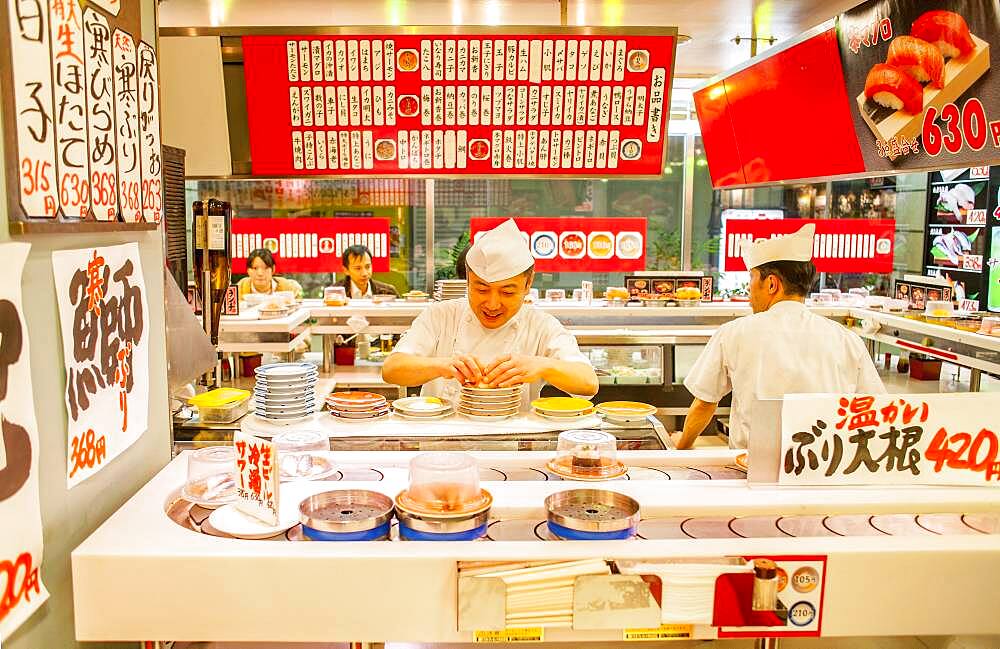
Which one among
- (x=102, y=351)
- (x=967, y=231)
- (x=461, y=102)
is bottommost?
(x=102, y=351)

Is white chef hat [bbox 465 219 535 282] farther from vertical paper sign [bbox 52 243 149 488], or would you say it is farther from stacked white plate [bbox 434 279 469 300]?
stacked white plate [bbox 434 279 469 300]

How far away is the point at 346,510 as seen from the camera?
1524 mm

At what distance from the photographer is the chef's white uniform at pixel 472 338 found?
343 cm

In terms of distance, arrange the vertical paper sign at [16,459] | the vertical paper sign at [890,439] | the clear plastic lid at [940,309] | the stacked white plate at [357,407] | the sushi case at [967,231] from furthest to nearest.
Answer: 1. the sushi case at [967,231]
2. the clear plastic lid at [940,309]
3. the stacked white plate at [357,407]
4. the vertical paper sign at [890,439]
5. the vertical paper sign at [16,459]

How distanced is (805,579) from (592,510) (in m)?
0.39

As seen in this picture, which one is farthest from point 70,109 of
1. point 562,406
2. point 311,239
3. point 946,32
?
point 311,239

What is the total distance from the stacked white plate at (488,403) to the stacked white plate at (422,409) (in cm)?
8

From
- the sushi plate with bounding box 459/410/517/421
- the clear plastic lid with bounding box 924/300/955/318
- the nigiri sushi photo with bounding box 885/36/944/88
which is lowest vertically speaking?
the sushi plate with bounding box 459/410/517/421

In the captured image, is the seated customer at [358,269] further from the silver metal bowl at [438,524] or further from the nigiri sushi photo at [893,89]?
the silver metal bowl at [438,524]

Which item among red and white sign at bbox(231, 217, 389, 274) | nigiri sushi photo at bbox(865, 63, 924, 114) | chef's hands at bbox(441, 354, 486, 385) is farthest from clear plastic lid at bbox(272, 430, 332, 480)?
red and white sign at bbox(231, 217, 389, 274)

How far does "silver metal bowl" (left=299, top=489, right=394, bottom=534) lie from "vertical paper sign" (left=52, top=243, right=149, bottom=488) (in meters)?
0.39

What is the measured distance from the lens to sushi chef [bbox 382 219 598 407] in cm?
296

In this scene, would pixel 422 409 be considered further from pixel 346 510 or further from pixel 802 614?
pixel 802 614

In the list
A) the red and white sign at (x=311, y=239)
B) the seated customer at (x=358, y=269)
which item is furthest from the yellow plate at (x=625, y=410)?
the red and white sign at (x=311, y=239)
